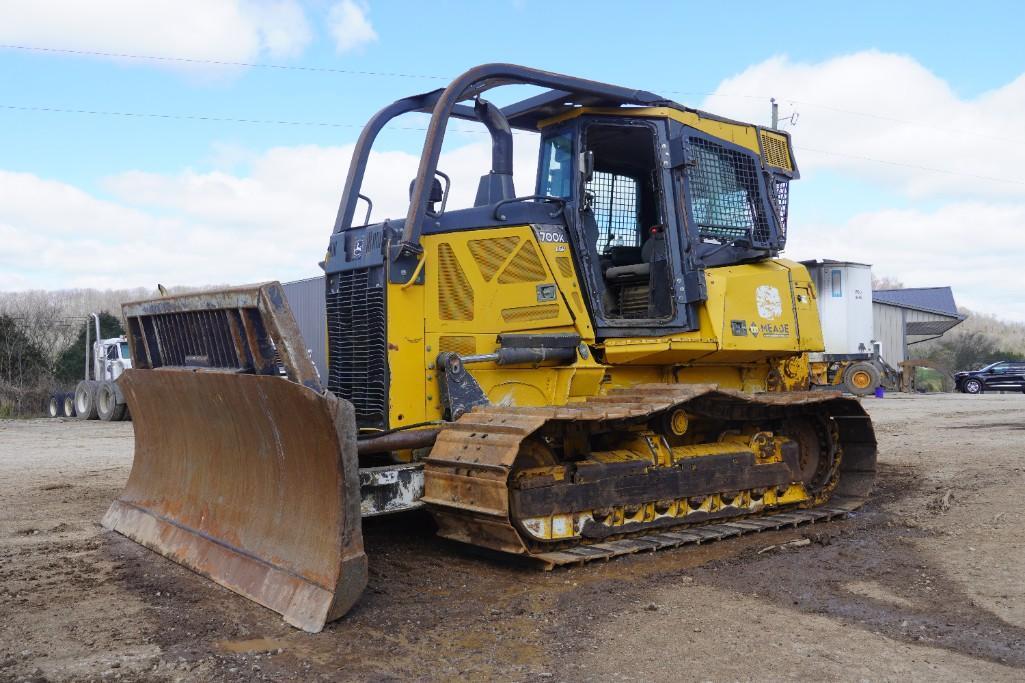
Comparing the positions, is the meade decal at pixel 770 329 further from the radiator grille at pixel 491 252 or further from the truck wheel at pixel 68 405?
the truck wheel at pixel 68 405

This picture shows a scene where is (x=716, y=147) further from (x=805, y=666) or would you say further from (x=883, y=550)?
(x=805, y=666)

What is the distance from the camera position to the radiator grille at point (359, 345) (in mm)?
6156

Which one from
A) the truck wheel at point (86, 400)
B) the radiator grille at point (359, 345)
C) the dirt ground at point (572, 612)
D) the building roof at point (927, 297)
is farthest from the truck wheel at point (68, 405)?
the building roof at point (927, 297)

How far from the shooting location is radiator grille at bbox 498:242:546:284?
672 centimetres

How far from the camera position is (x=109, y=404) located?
23750 millimetres

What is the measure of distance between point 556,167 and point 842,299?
27184mm

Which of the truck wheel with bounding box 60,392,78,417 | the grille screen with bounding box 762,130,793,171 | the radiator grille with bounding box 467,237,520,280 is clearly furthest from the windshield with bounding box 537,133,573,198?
the truck wheel with bounding box 60,392,78,417

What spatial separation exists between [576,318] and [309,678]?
3.61m

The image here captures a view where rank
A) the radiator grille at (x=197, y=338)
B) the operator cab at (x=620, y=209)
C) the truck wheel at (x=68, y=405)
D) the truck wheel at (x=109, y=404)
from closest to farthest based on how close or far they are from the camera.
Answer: the radiator grille at (x=197, y=338) < the operator cab at (x=620, y=209) < the truck wheel at (x=109, y=404) < the truck wheel at (x=68, y=405)

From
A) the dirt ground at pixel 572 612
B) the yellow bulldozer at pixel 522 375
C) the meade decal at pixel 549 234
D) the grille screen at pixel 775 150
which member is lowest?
the dirt ground at pixel 572 612

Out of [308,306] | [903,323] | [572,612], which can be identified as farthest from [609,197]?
[903,323]

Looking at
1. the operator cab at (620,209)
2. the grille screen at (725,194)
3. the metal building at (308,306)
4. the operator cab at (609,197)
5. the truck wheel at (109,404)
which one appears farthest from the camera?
the truck wheel at (109,404)

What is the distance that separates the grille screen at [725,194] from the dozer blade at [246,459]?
381 centimetres

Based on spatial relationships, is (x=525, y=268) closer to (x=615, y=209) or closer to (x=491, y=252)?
(x=491, y=252)
